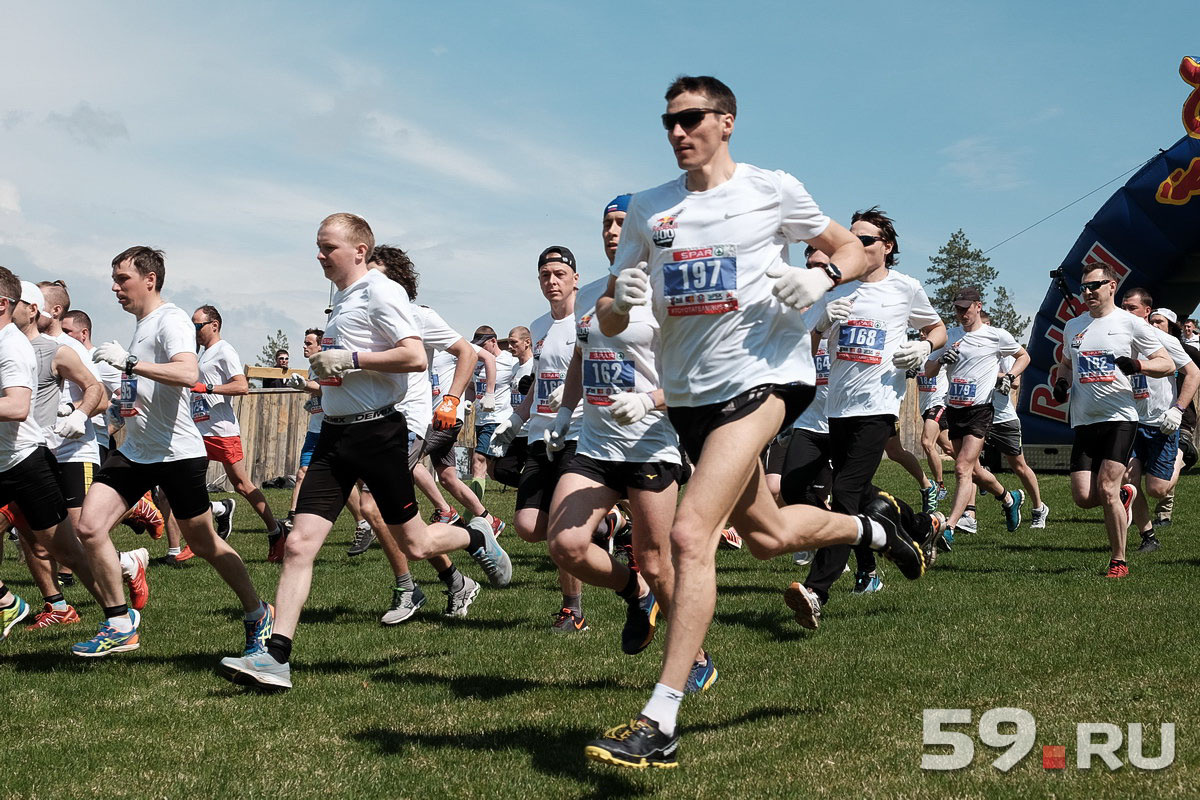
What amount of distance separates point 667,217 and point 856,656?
2753 millimetres

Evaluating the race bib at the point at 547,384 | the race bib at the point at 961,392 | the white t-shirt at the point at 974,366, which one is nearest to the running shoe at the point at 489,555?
the race bib at the point at 547,384

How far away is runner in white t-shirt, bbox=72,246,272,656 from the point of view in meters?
6.21

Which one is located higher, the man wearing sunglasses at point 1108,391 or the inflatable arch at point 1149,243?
the inflatable arch at point 1149,243

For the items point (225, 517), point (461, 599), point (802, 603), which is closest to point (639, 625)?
point (802, 603)

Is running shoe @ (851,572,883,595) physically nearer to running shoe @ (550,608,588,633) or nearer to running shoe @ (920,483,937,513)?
running shoe @ (550,608,588,633)

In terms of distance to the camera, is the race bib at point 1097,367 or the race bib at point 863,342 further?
the race bib at point 1097,367

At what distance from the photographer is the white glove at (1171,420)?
9.95 metres

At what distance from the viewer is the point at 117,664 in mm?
6207

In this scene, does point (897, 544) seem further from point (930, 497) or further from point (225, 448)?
point (930, 497)

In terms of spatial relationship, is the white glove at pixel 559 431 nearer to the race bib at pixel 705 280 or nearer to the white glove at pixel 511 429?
the race bib at pixel 705 280

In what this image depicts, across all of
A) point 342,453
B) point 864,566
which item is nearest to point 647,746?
point 342,453

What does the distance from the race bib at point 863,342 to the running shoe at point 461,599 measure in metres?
2.86

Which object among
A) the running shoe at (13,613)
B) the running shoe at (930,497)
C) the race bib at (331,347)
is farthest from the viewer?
the running shoe at (930,497)

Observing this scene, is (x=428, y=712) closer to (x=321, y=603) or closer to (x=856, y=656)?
(x=856, y=656)
